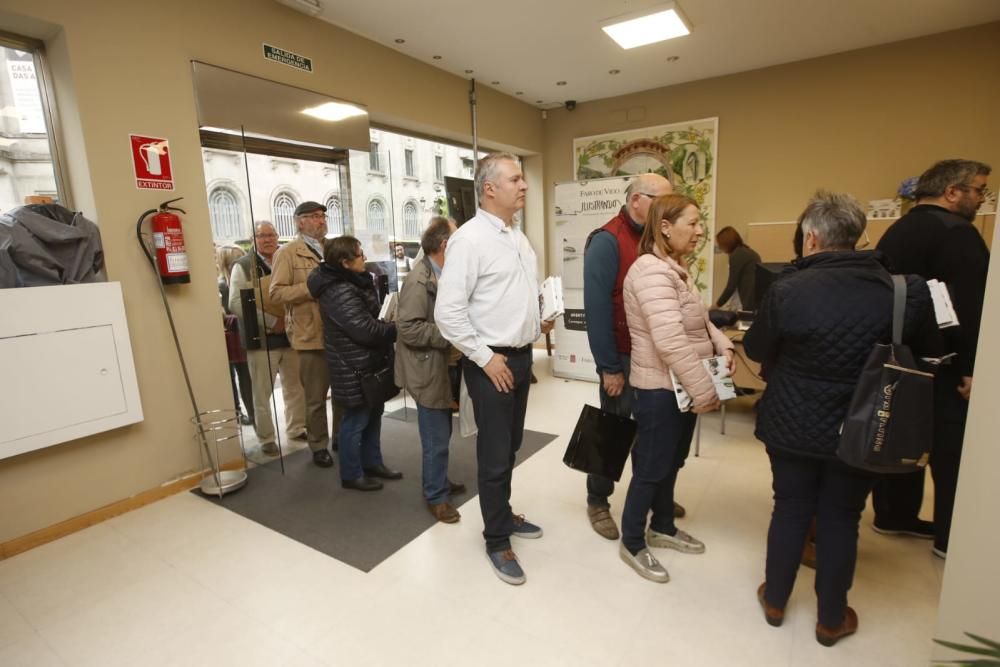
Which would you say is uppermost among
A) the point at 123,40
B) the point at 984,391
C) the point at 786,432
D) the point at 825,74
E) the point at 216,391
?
Answer: the point at 825,74

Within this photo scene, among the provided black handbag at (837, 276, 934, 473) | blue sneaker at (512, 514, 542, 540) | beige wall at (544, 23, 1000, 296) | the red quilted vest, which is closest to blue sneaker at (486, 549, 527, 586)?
blue sneaker at (512, 514, 542, 540)

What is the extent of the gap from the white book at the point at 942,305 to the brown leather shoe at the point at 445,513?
6.76 ft

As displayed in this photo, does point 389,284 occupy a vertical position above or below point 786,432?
above

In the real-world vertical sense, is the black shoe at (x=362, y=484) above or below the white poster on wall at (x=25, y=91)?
below

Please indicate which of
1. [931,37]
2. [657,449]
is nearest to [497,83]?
[931,37]

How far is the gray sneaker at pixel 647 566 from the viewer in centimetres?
204

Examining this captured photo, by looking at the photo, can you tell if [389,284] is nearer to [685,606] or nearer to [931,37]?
[685,606]

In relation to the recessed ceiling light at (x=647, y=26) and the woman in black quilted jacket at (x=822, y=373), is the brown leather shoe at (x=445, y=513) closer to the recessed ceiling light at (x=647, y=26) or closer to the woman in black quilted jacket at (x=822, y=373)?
the woman in black quilted jacket at (x=822, y=373)

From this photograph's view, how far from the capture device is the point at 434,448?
2.56 meters

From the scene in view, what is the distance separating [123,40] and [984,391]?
147 inches

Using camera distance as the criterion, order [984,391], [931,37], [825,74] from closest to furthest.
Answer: [984,391]
[931,37]
[825,74]

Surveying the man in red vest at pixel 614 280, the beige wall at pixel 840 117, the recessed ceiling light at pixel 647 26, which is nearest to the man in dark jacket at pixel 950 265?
the man in red vest at pixel 614 280

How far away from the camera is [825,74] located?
479 centimetres

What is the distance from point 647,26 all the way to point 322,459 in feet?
12.3
